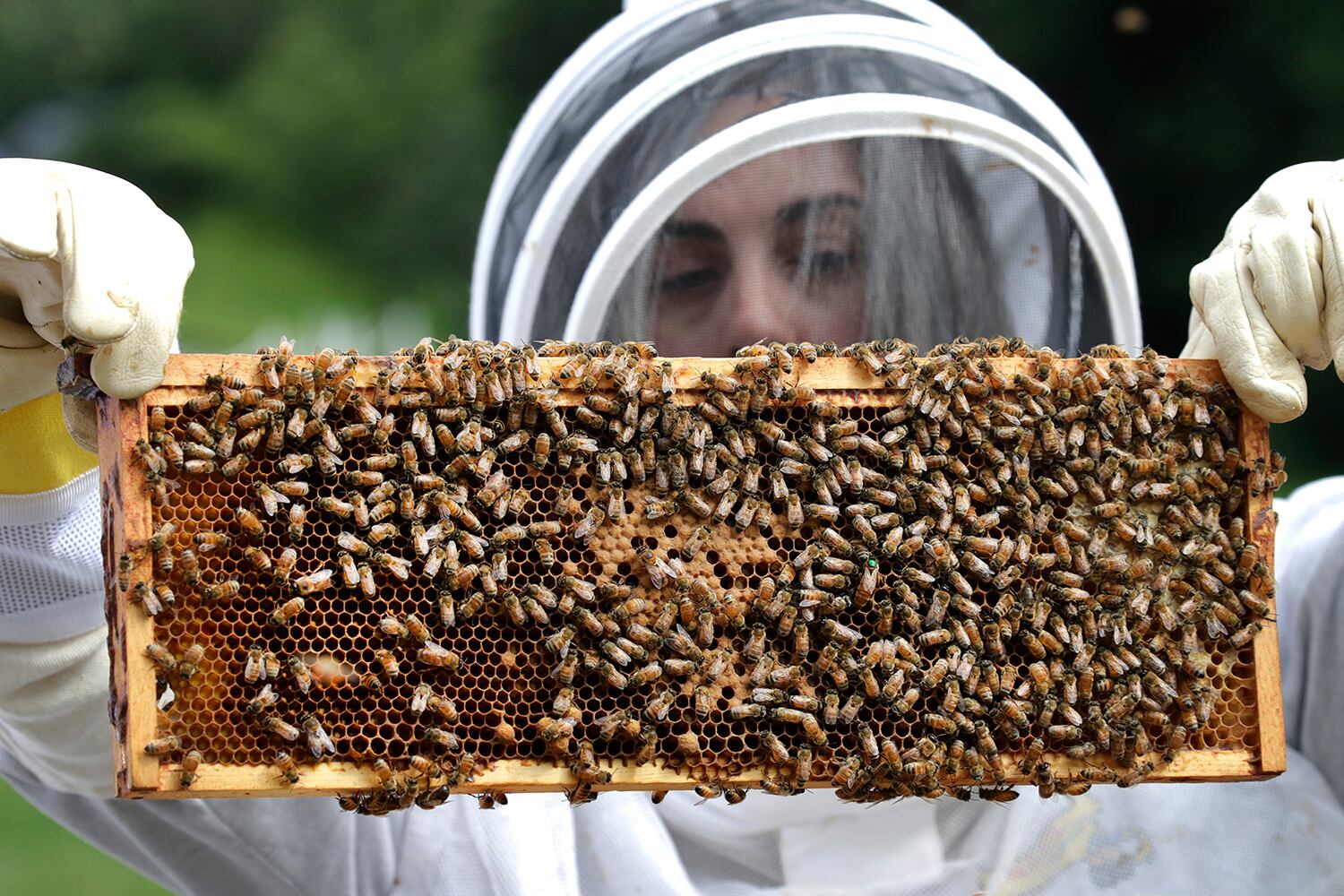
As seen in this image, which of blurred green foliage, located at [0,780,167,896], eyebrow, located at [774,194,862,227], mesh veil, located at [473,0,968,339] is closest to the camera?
eyebrow, located at [774,194,862,227]

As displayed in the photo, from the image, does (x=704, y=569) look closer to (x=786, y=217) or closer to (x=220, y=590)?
(x=220, y=590)

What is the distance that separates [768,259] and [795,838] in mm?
1768

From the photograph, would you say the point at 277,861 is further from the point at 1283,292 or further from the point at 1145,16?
the point at 1145,16

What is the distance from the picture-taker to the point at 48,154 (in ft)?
31.6

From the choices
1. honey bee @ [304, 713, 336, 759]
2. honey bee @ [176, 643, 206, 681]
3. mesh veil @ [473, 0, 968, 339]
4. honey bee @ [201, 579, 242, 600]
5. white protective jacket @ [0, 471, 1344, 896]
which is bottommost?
white protective jacket @ [0, 471, 1344, 896]

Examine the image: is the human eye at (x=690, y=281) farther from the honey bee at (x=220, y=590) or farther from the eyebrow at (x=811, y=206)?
the honey bee at (x=220, y=590)

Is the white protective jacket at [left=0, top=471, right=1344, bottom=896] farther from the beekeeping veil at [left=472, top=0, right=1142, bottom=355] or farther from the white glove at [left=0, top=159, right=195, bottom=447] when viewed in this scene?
the white glove at [left=0, top=159, right=195, bottom=447]

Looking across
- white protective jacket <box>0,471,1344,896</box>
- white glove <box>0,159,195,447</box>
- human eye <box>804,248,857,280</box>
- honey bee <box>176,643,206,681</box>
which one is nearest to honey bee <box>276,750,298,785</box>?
honey bee <box>176,643,206,681</box>

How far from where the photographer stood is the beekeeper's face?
3758 millimetres

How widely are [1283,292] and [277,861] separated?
3058 mm

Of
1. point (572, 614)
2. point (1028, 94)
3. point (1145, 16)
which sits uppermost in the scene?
point (1145, 16)

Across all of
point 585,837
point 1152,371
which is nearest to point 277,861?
point 585,837

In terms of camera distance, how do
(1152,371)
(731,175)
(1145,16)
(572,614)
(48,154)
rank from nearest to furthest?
1. (572,614)
2. (1152,371)
3. (731,175)
4. (1145,16)
5. (48,154)

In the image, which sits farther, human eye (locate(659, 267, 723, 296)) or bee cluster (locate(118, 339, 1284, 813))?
human eye (locate(659, 267, 723, 296))
